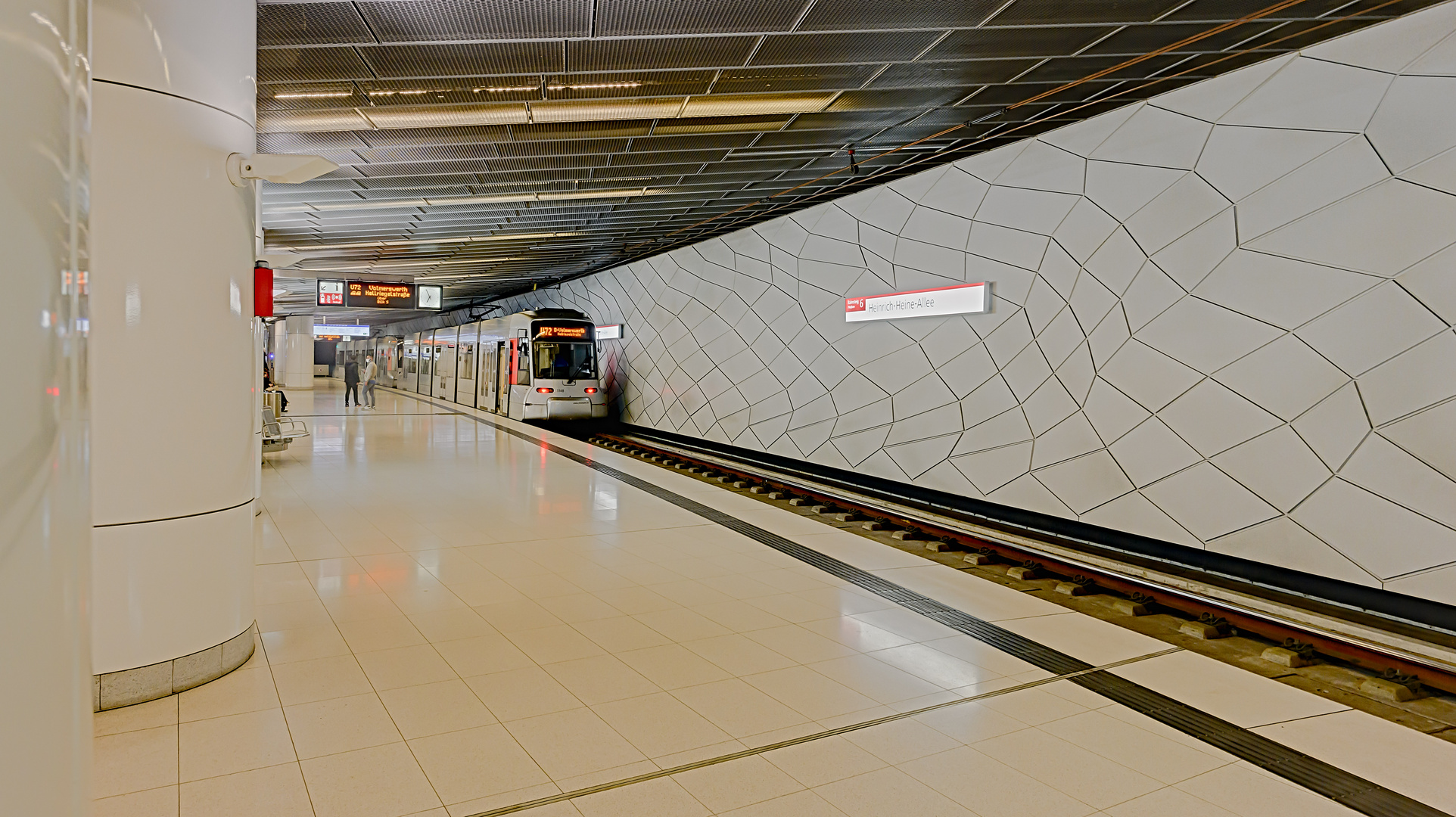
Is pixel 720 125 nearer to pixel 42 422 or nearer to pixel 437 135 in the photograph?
pixel 437 135

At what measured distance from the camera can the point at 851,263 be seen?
427 inches

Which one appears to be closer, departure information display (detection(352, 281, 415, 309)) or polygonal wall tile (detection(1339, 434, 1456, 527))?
polygonal wall tile (detection(1339, 434, 1456, 527))

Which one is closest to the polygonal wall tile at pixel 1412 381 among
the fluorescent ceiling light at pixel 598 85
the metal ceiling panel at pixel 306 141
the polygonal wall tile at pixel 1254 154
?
the polygonal wall tile at pixel 1254 154

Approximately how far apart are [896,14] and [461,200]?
745cm

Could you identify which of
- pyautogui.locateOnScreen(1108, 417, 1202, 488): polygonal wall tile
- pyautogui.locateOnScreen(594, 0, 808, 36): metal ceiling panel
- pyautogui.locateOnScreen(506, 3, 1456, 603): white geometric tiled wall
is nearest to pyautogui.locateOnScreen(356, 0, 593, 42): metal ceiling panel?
pyautogui.locateOnScreen(594, 0, 808, 36): metal ceiling panel

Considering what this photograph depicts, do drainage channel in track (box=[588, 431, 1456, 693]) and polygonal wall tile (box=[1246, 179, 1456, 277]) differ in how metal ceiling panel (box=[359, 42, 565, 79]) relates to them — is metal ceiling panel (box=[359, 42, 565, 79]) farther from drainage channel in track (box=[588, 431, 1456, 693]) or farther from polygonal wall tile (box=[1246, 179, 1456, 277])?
polygonal wall tile (box=[1246, 179, 1456, 277])

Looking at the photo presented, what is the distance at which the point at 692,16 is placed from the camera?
5.29m

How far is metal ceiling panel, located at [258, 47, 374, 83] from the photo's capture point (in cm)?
574

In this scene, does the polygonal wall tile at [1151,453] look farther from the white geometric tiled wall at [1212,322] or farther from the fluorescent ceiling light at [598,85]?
the fluorescent ceiling light at [598,85]

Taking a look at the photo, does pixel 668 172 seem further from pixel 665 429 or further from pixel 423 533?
pixel 665 429

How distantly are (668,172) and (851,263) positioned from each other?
2.72m

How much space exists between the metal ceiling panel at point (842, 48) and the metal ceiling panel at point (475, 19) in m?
1.34

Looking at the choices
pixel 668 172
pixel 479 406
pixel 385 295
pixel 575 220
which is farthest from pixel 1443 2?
pixel 479 406

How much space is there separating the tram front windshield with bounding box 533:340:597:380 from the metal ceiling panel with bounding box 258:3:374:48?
11836mm
